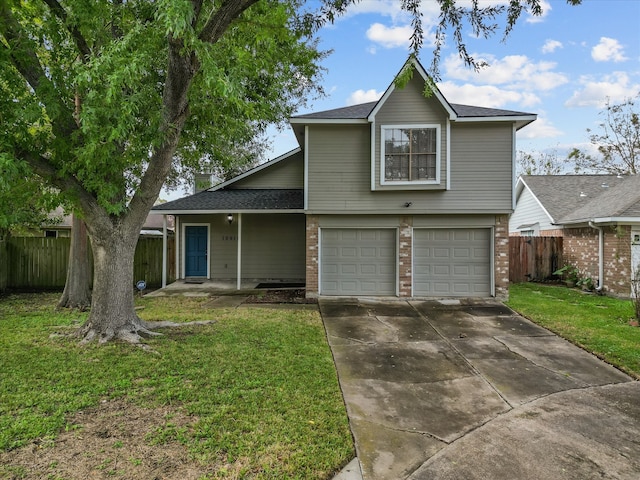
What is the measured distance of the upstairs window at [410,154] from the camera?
31.5ft

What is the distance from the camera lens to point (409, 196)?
9.82 meters

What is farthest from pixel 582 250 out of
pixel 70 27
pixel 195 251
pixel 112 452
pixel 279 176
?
pixel 70 27

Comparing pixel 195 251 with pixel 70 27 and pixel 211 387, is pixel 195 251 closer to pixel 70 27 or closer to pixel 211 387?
pixel 70 27

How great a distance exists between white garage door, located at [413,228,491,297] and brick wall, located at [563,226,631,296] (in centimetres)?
436

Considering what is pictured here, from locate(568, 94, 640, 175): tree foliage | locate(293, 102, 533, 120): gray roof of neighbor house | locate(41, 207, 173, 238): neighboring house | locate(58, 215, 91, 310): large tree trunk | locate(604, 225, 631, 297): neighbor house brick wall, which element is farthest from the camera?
locate(568, 94, 640, 175): tree foliage

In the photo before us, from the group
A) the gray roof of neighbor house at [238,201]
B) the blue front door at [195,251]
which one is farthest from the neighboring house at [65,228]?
the gray roof of neighbor house at [238,201]

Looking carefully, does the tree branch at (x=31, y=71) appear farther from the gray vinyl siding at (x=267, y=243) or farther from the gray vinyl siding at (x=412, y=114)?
the gray vinyl siding at (x=267, y=243)

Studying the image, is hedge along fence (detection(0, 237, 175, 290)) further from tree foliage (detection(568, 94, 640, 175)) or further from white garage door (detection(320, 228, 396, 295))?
tree foliage (detection(568, 94, 640, 175))

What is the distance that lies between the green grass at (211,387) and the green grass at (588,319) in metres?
4.44

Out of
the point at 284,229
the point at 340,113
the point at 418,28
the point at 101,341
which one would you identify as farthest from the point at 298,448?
the point at 284,229

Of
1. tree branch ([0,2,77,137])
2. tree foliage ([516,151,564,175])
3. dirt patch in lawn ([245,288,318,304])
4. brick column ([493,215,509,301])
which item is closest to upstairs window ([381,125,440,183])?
brick column ([493,215,509,301])

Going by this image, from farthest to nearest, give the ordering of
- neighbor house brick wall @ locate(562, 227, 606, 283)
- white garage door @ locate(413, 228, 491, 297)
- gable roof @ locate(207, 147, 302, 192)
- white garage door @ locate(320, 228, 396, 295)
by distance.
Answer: gable roof @ locate(207, 147, 302, 192) → neighbor house brick wall @ locate(562, 227, 606, 283) → white garage door @ locate(320, 228, 396, 295) → white garage door @ locate(413, 228, 491, 297)

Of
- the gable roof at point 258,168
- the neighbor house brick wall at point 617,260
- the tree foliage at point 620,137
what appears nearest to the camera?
the neighbor house brick wall at point 617,260

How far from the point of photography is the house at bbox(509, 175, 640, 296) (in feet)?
35.1
